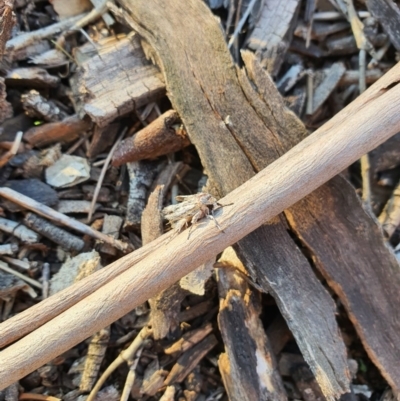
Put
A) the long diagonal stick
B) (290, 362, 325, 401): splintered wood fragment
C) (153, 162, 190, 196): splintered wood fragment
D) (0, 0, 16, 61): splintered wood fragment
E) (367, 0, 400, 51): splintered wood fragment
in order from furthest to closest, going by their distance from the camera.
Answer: (367, 0, 400, 51): splintered wood fragment → (153, 162, 190, 196): splintered wood fragment → (290, 362, 325, 401): splintered wood fragment → (0, 0, 16, 61): splintered wood fragment → the long diagonal stick

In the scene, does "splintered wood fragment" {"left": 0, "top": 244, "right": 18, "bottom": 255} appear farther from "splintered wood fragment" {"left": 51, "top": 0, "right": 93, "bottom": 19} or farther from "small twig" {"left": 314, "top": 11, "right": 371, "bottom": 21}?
"small twig" {"left": 314, "top": 11, "right": 371, "bottom": 21}

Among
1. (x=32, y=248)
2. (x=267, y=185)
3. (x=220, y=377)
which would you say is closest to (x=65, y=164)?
(x=32, y=248)

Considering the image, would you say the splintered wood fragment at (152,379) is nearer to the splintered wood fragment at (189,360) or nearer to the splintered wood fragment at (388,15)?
the splintered wood fragment at (189,360)

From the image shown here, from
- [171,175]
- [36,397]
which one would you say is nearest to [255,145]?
[171,175]

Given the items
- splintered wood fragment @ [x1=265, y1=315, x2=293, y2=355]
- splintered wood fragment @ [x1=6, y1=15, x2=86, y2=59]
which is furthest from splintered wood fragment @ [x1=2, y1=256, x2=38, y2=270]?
splintered wood fragment @ [x1=265, y1=315, x2=293, y2=355]

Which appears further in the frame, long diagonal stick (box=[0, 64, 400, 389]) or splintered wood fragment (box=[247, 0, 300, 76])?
splintered wood fragment (box=[247, 0, 300, 76])

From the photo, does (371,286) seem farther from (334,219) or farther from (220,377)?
(220,377)
